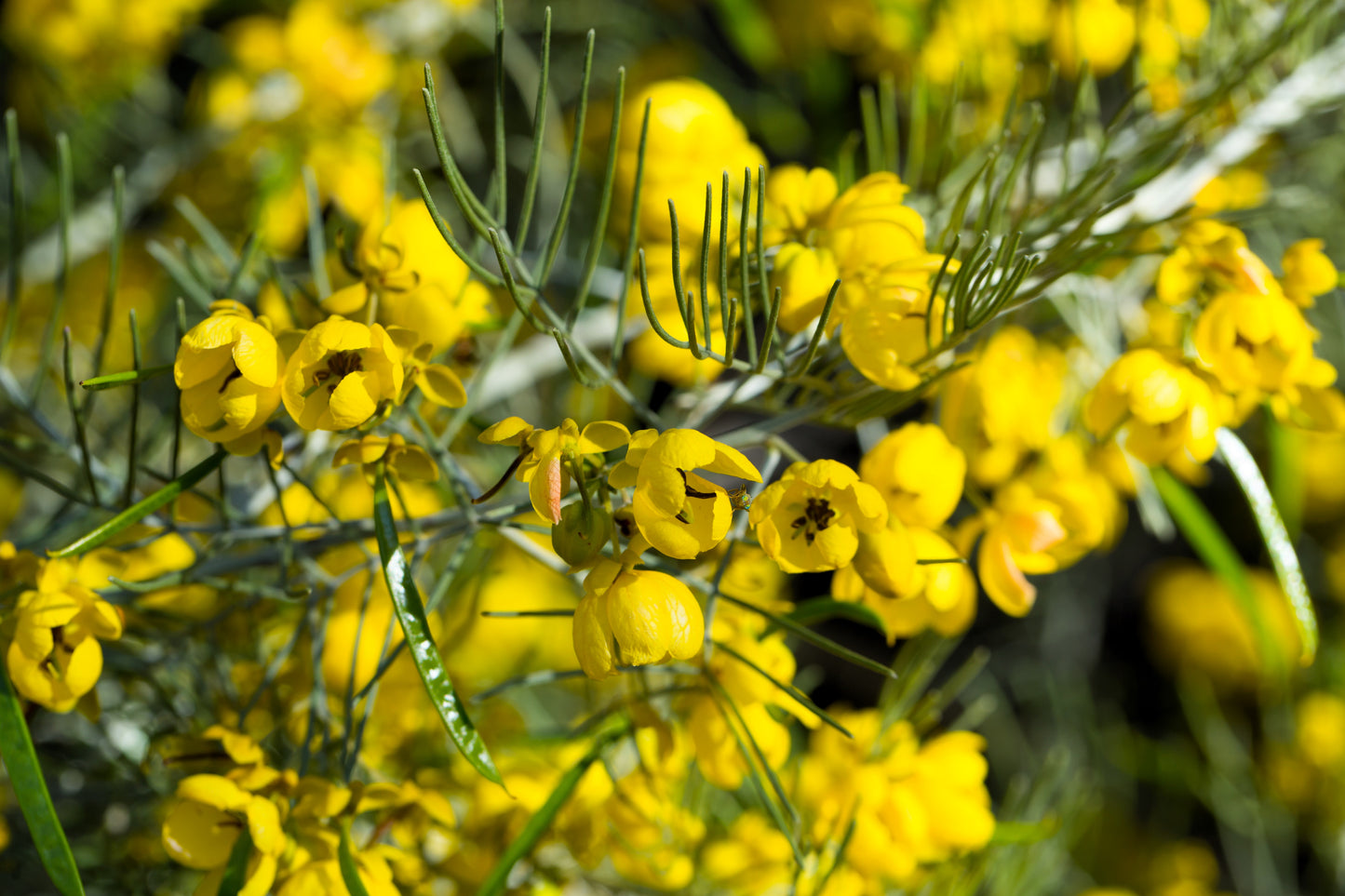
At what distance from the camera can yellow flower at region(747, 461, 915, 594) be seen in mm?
351

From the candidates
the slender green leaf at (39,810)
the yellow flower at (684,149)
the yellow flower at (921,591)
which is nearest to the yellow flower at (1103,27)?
the yellow flower at (684,149)

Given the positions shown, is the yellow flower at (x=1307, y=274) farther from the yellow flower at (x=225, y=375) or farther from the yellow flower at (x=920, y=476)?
the yellow flower at (x=225, y=375)

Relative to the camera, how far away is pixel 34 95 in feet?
3.72

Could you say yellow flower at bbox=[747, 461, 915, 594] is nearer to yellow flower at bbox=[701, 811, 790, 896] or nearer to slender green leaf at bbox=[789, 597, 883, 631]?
slender green leaf at bbox=[789, 597, 883, 631]

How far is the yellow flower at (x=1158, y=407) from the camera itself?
426 mm

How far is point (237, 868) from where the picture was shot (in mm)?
402

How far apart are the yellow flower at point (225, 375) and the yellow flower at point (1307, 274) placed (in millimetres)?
475

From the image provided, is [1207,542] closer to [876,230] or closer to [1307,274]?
[1307,274]

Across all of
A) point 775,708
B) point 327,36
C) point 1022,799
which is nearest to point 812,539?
point 775,708

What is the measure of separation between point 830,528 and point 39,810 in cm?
35

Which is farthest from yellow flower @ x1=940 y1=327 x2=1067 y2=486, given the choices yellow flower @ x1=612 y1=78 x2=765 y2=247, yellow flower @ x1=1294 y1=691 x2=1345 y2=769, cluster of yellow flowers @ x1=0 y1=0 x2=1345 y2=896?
yellow flower @ x1=1294 y1=691 x2=1345 y2=769

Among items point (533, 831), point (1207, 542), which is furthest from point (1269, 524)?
point (533, 831)

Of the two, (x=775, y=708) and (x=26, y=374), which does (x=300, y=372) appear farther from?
(x=26, y=374)

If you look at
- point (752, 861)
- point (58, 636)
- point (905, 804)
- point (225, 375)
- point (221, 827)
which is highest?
point (225, 375)
